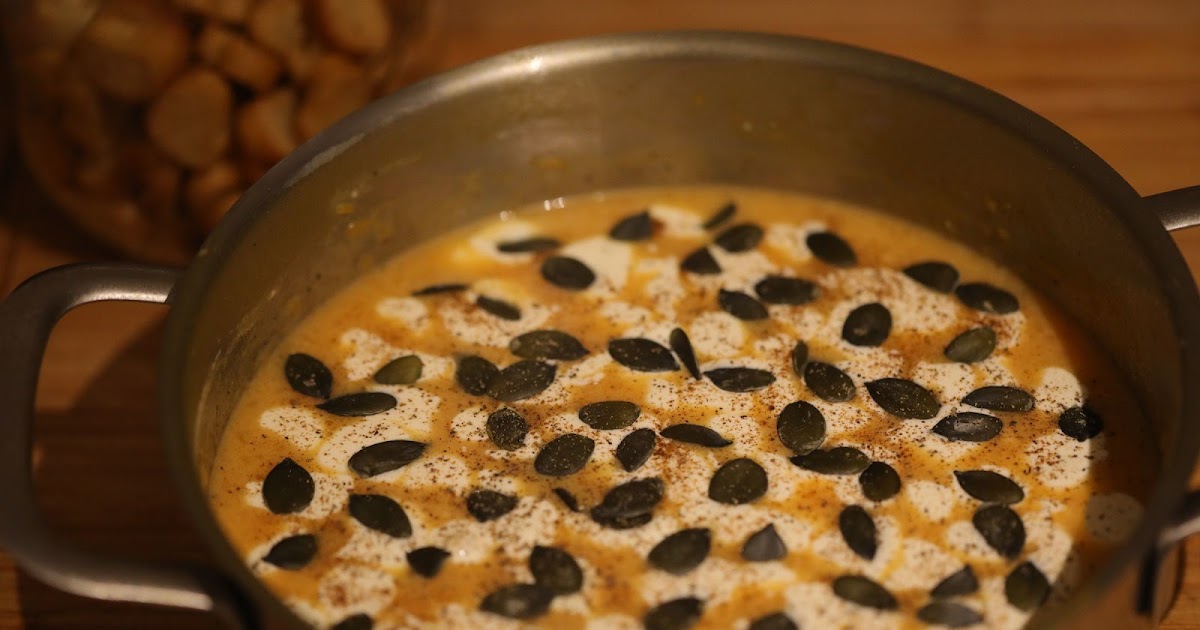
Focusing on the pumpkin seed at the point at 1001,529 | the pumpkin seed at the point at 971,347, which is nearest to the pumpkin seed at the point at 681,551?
the pumpkin seed at the point at 1001,529

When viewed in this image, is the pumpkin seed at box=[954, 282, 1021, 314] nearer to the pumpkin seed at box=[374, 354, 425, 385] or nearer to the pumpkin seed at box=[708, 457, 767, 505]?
the pumpkin seed at box=[708, 457, 767, 505]

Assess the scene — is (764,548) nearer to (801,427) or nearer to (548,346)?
(801,427)

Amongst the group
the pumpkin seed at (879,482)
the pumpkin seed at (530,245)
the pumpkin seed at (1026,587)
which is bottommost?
the pumpkin seed at (1026,587)

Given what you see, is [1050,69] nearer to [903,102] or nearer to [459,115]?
[903,102]

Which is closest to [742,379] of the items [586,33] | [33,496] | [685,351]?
[685,351]

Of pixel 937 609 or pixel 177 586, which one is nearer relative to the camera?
pixel 177 586

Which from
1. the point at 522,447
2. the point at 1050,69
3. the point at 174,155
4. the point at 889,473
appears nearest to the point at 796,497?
the point at 889,473

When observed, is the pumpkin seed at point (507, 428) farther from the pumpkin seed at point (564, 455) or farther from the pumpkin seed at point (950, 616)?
the pumpkin seed at point (950, 616)

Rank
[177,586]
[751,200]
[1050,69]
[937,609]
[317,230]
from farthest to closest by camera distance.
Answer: [1050,69] → [751,200] → [317,230] → [937,609] → [177,586]
